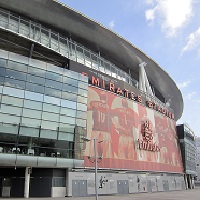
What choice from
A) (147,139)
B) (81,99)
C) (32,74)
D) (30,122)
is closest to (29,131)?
(30,122)

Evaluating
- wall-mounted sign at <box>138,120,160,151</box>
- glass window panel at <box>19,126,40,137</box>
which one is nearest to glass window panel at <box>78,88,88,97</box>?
glass window panel at <box>19,126,40,137</box>

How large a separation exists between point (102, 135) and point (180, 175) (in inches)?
1370

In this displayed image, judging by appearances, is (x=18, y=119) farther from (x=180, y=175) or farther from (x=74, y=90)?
(x=180, y=175)

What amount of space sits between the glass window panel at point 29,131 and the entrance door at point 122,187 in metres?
20.4

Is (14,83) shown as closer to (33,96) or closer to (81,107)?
(33,96)

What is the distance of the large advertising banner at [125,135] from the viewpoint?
155ft

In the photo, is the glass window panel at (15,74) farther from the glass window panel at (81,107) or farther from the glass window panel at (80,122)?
the glass window panel at (80,122)

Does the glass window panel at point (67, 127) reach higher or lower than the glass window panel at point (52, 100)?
lower

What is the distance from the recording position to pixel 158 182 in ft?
194

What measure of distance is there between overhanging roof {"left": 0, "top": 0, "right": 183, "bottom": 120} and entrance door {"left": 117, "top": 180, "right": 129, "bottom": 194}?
31437mm

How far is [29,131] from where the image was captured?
36188 millimetres

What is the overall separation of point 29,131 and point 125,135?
22.7 metres

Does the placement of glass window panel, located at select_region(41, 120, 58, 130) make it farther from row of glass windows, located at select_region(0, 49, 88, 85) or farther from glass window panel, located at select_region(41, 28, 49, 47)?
glass window panel, located at select_region(41, 28, 49, 47)

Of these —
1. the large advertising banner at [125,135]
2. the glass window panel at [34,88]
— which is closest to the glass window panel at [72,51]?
the large advertising banner at [125,135]
